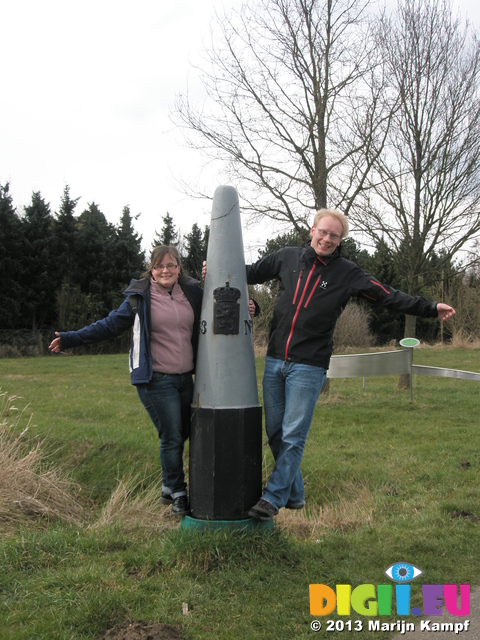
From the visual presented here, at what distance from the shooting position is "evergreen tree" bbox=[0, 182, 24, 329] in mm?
30312

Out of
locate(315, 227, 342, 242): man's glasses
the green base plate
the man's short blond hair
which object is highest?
the man's short blond hair

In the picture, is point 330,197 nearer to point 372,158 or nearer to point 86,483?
point 372,158

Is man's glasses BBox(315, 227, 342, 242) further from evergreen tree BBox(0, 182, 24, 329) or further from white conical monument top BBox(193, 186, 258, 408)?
evergreen tree BBox(0, 182, 24, 329)

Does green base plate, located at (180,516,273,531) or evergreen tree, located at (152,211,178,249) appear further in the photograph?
evergreen tree, located at (152,211,178,249)

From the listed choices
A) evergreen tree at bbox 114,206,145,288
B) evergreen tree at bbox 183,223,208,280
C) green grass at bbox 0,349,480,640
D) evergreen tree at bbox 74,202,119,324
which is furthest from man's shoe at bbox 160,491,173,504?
evergreen tree at bbox 183,223,208,280

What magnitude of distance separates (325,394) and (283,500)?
8.98 m

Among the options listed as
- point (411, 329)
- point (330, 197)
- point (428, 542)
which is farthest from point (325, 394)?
point (428, 542)

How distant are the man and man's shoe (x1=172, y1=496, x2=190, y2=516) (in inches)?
19.9

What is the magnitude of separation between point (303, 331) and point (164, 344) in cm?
97

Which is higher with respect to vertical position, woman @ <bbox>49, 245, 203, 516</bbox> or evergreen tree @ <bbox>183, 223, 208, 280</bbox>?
evergreen tree @ <bbox>183, 223, 208, 280</bbox>

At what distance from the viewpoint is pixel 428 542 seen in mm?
4582

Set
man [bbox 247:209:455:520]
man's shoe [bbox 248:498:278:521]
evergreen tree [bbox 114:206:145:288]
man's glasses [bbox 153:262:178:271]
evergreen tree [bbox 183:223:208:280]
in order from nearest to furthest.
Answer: man's shoe [bbox 248:498:278:521] < man [bbox 247:209:455:520] < man's glasses [bbox 153:262:178:271] < evergreen tree [bbox 114:206:145:288] < evergreen tree [bbox 183:223:208:280]

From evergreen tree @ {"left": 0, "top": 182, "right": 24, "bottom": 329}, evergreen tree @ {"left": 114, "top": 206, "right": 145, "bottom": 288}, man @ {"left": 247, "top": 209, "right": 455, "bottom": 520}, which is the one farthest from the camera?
evergreen tree @ {"left": 114, "top": 206, "right": 145, "bottom": 288}

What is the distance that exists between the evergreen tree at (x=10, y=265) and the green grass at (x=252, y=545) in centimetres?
2190
